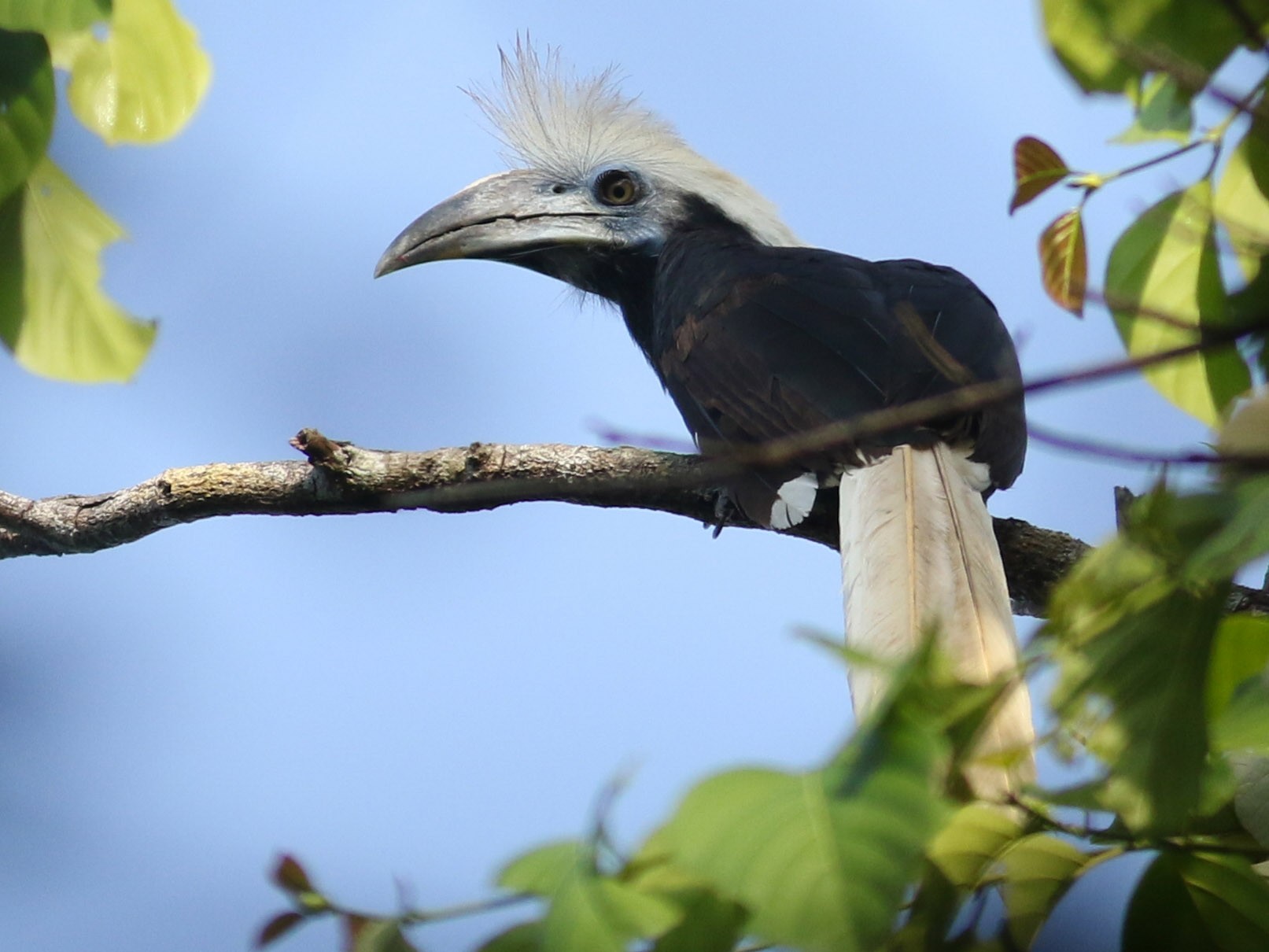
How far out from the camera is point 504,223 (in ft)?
11.1

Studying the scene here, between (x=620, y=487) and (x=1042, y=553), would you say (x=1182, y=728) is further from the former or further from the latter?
(x=1042, y=553)

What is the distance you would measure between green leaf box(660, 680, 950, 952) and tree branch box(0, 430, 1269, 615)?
4.81 ft

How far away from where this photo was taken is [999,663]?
125cm

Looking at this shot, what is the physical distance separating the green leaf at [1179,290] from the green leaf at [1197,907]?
0.46 m

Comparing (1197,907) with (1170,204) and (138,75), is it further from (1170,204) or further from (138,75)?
(138,75)

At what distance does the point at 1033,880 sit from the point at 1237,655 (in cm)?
21

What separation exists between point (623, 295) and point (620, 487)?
9.57ft

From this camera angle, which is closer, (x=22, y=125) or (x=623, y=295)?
(x=22, y=125)

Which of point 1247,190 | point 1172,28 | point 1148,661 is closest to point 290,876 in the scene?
point 1148,661

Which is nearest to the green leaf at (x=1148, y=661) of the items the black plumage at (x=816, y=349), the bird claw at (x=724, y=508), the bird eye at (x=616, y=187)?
the black plumage at (x=816, y=349)

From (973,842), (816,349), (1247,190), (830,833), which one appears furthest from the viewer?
(816,349)

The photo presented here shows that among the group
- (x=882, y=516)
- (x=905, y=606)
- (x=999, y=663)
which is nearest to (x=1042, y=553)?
(x=882, y=516)

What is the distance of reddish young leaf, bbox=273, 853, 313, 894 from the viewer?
2.27 ft

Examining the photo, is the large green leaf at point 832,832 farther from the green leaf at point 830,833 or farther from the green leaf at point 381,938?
the green leaf at point 381,938
